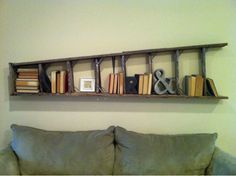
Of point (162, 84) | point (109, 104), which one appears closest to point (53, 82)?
point (109, 104)

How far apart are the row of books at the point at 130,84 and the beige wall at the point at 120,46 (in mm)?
144

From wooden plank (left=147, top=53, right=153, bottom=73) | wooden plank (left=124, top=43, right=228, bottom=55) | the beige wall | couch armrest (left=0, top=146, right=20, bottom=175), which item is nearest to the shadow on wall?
the beige wall

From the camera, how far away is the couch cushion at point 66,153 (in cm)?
200

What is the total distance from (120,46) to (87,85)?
1.79ft

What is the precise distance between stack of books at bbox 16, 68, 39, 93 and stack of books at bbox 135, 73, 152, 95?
1.08 m

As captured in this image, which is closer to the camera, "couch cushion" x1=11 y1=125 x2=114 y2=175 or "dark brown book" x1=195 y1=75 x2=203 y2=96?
"couch cushion" x1=11 y1=125 x2=114 y2=175

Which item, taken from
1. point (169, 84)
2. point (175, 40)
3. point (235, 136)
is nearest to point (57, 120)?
point (169, 84)

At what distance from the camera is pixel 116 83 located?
7.47ft

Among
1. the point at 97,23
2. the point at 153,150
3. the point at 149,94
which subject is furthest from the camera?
the point at 97,23

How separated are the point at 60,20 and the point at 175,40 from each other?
1.26m

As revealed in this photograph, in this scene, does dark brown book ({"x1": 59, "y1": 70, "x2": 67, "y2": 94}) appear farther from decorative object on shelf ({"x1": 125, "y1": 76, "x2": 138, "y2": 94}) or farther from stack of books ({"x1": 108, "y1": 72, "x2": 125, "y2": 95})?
decorative object on shelf ({"x1": 125, "y1": 76, "x2": 138, "y2": 94})

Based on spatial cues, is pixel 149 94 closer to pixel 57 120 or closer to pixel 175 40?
pixel 175 40

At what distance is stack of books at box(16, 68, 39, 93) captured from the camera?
7.66 ft

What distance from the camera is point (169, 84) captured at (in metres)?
2.25
